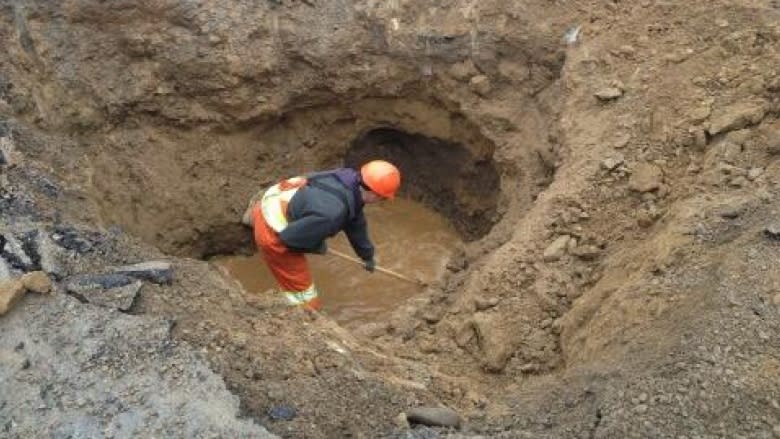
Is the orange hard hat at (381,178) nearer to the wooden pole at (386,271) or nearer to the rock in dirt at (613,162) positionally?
the wooden pole at (386,271)

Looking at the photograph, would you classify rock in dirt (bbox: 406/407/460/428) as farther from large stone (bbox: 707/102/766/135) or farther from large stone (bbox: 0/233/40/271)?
large stone (bbox: 707/102/766/135)

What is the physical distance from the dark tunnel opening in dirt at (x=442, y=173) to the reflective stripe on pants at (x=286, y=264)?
187 centimetres

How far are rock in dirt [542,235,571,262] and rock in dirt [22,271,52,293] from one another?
286 cm

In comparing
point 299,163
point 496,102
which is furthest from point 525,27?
point 299,163

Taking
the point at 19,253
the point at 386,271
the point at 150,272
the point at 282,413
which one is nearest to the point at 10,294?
the point at 19,253

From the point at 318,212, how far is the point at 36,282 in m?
1.80

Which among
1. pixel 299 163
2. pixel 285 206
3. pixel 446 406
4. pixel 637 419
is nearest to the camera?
pixel 637 419

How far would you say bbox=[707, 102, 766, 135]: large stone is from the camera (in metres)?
4.81

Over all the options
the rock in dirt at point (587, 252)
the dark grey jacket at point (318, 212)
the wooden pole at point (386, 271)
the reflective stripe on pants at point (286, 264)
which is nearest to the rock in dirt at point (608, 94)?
the rock in dirt at point (587, 252)

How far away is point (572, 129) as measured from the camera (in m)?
5.59

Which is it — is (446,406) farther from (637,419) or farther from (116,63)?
(116,63)

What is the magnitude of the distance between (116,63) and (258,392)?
12.4 feet

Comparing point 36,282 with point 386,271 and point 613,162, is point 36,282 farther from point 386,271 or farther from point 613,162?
point 613,162

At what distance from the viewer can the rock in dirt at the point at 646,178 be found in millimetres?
4930
